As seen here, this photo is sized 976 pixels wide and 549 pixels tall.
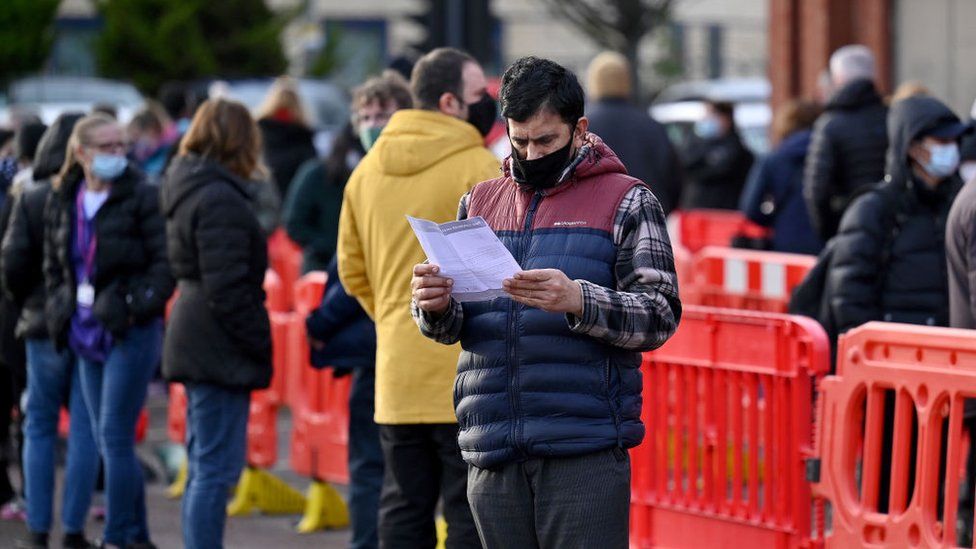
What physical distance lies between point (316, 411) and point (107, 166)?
209 centimetres

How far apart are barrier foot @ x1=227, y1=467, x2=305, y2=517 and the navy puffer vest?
4.42m

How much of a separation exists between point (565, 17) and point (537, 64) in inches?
982

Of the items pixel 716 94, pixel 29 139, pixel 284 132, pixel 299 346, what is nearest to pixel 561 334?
pixel 299 346

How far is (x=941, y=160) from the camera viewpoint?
23.1ft

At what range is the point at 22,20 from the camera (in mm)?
32781

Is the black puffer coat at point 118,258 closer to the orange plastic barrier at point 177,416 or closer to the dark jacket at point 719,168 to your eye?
the orange plastic barrier at point 177,416

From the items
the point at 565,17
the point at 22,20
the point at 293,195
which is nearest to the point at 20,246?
the point at 293,195

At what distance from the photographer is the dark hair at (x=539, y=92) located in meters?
4.73

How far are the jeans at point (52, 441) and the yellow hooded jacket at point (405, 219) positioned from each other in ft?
7.35

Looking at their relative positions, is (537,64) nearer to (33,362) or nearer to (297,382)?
(33,362)

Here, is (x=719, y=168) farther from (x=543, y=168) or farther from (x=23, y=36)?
(x=23, y=36)

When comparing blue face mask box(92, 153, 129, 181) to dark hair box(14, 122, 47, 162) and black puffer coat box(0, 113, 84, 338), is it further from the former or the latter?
dark hair box(14, 122, 47, 162)

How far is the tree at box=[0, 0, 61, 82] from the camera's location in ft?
106

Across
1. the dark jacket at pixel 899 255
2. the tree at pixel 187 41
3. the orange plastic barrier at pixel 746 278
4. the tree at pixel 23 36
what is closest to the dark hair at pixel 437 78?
the dark jacket at pixel 899 255
